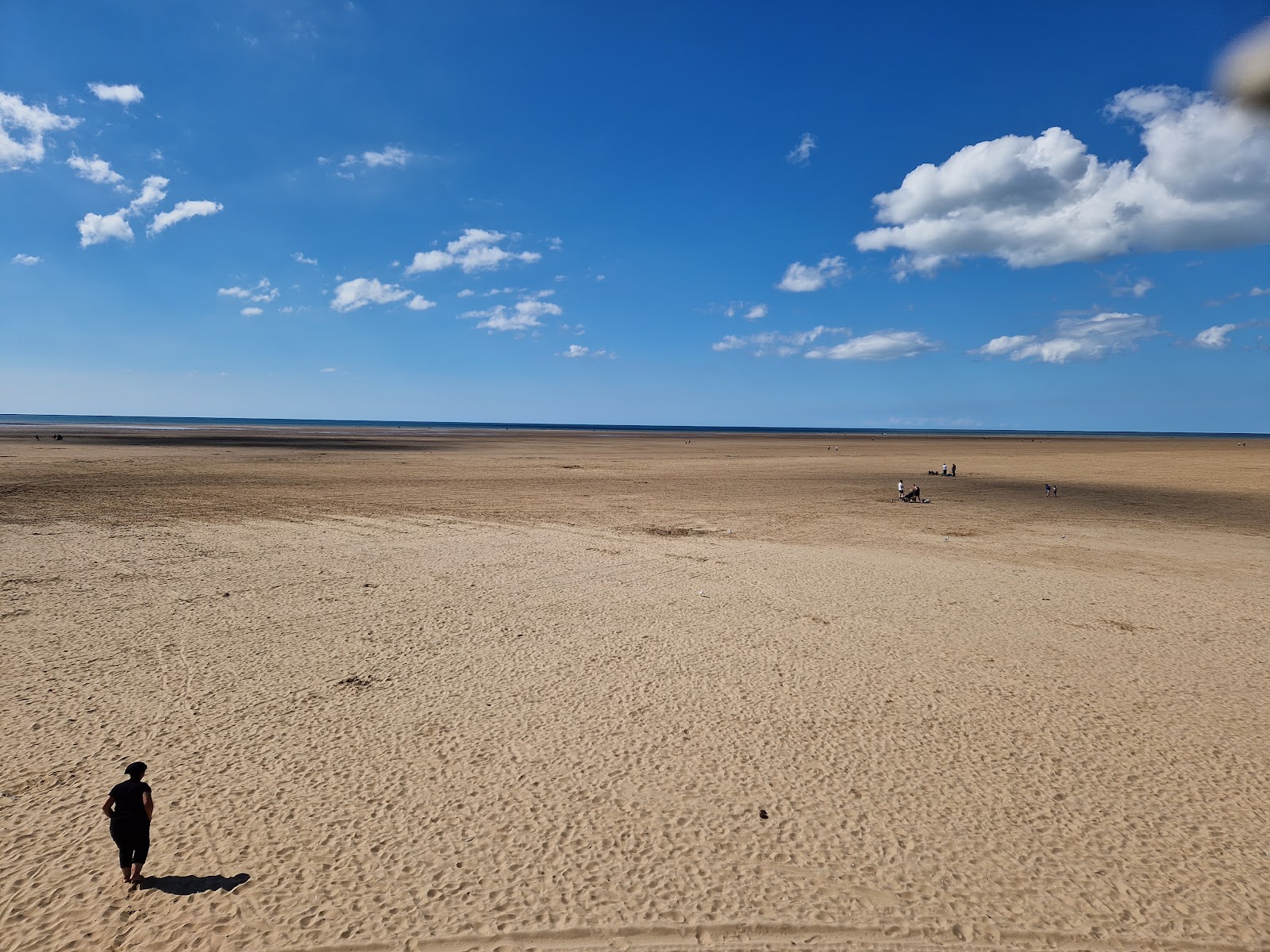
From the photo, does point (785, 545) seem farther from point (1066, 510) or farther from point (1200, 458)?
point (1200, 458)

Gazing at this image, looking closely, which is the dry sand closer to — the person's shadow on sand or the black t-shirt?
the person's shadow on sand

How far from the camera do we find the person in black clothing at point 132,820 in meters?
6.35

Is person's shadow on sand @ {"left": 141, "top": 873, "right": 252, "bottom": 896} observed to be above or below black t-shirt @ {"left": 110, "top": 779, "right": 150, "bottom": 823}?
below

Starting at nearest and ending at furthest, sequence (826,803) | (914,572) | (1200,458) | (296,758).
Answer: (826,803) < (296,758) < (914,572) < (1200,458)

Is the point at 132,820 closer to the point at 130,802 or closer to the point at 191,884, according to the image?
the point at 130,802

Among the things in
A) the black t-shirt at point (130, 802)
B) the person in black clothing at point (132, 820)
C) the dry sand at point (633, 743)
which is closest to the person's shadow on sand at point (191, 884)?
the dry sand at point (633, 743)

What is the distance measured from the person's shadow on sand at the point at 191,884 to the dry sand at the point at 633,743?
29mm

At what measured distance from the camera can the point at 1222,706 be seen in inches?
419

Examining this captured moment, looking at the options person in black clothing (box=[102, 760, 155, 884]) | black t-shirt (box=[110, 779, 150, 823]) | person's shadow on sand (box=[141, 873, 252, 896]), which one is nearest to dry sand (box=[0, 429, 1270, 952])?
person's shadow on sand (box=[141, 873, 252, 896])

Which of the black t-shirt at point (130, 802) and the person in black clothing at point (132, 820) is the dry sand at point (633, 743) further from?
the black t-shirt at point (130, 802)

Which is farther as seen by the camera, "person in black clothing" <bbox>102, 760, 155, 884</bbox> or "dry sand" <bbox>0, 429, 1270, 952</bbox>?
"dry sand" <bbox>0, 429, 1270, 952</bbox>

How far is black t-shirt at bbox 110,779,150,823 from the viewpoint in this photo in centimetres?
634

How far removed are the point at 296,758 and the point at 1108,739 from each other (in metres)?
11.4

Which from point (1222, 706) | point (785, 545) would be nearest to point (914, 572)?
point (785, 545)
